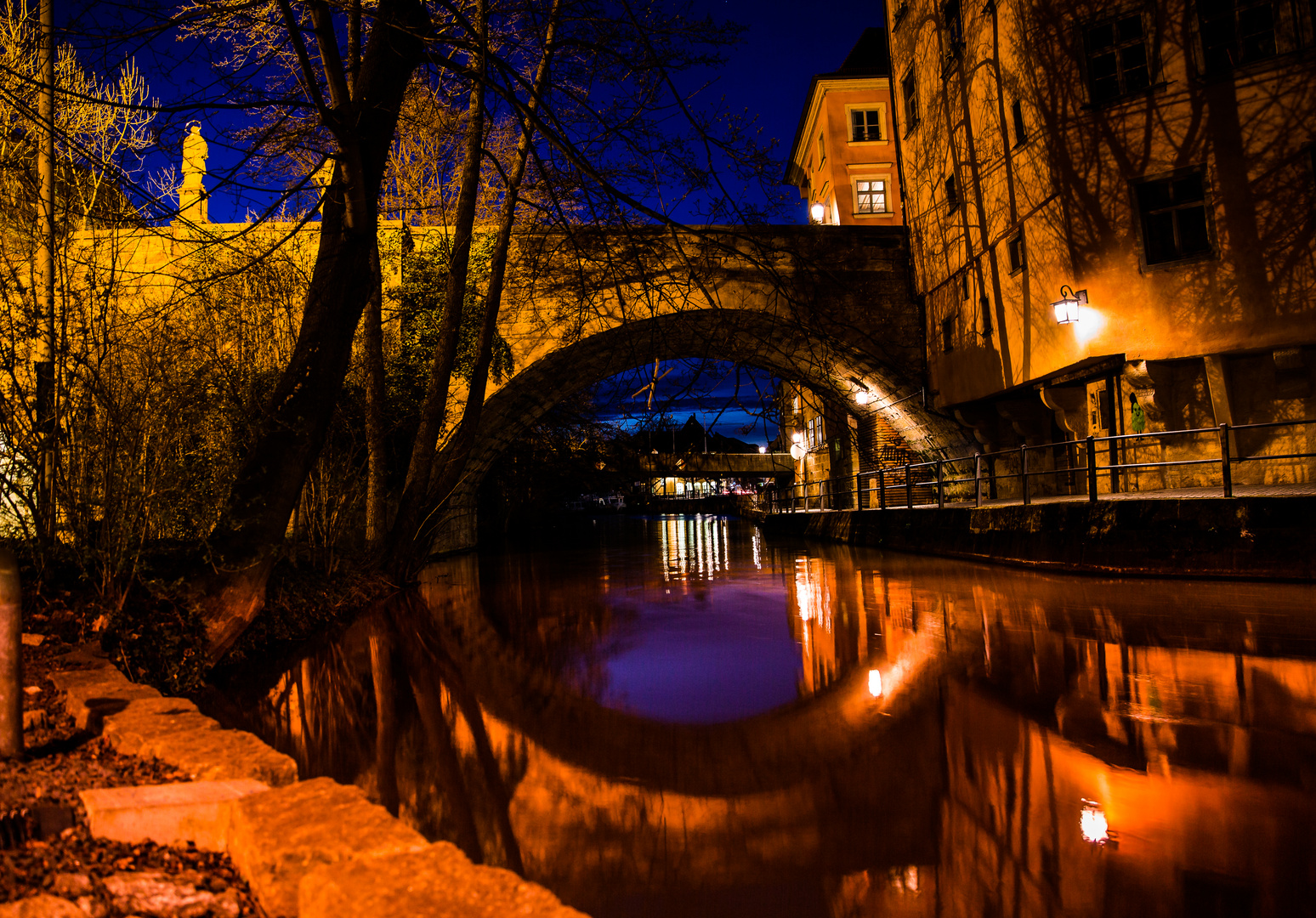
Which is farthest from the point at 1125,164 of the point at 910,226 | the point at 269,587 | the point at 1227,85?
the point at 269,587

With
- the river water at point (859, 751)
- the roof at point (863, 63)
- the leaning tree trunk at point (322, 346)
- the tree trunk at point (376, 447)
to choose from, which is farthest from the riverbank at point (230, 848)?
the roof at point (863, 63)

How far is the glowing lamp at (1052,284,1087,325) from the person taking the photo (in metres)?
13.7

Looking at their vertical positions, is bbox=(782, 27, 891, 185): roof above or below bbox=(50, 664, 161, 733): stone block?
above

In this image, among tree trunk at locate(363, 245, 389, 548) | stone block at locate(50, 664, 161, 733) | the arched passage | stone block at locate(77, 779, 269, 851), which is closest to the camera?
stone block at locate(77, 779, 269, 851)

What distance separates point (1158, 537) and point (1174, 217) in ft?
22.2

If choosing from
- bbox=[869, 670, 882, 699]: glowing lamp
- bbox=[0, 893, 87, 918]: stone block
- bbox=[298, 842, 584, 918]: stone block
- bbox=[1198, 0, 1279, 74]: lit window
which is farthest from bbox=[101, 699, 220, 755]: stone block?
bbox=[1198, 0, 1279, 74]: lit window

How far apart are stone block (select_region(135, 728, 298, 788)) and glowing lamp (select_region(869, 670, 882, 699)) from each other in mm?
2825

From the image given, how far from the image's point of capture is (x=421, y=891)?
4.86 ft

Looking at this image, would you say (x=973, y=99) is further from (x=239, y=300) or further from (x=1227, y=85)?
(x=239, y=300)

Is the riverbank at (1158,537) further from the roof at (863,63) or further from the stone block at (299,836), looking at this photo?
the roof at (863,63)

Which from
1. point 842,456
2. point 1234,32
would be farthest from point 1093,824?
point 842,456

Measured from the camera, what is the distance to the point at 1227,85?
1286 cm

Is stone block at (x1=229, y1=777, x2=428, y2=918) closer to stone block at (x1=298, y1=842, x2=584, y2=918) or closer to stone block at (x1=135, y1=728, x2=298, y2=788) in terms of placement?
stone block at (x1=298, y1=842, x2=584, y2=918)

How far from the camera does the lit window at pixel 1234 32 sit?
1277 centimetres
